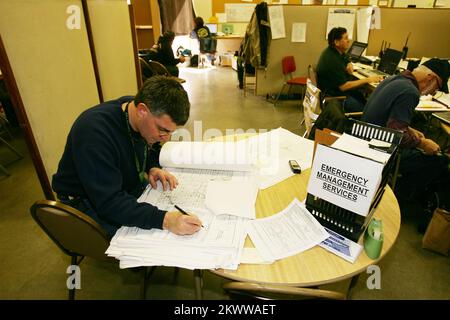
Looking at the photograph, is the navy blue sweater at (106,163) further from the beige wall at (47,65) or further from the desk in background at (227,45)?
the desk in background at (227,45)

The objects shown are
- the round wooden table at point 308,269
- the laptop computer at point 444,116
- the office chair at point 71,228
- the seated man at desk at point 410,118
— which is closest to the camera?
the round wooden table at point 308,269

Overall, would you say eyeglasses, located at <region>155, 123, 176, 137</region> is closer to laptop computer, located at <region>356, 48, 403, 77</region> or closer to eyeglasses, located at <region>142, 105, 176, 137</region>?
eyeglasses, located at <region>142, 105, 176, 137</region>

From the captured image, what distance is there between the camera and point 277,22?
439 centimetres

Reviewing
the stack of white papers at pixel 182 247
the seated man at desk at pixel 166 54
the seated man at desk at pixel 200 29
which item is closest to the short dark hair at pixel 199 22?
the seated man at desk at pixel 200 29

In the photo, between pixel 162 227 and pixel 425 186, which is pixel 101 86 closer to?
pixel 162 227

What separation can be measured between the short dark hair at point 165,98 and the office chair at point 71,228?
46 cm

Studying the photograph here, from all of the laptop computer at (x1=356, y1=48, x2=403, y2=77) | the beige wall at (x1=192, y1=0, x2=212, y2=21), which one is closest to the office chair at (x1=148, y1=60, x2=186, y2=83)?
the laptop computer at (x1=356, y1=48, x2=403, y2=77)

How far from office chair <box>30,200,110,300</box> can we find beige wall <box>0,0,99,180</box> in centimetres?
108

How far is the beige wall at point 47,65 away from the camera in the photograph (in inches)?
66.7

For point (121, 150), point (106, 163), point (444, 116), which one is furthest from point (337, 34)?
point (106, 163)
